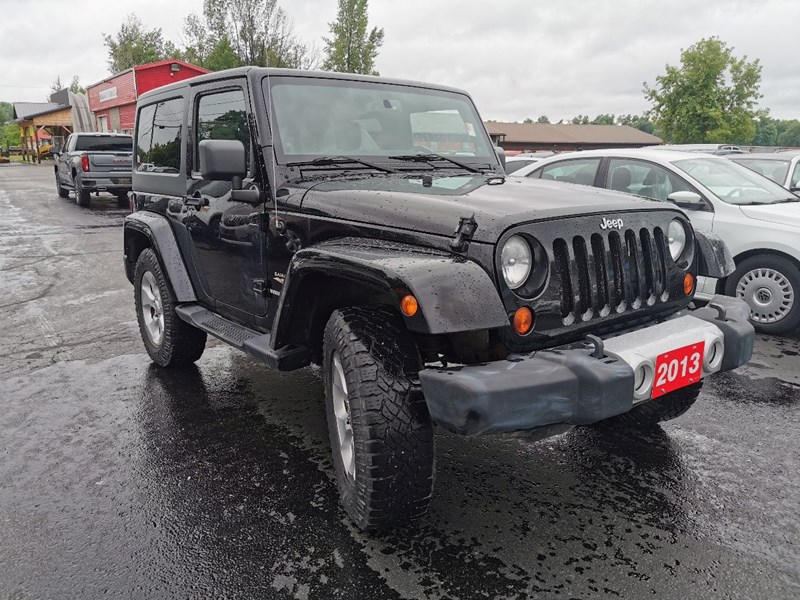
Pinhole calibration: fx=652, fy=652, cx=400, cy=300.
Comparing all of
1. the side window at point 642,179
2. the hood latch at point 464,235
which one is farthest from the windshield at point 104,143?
the hood latch at point 464,235

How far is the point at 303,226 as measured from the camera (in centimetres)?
321

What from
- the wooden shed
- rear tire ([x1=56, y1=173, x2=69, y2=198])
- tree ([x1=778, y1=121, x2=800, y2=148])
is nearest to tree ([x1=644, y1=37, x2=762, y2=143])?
rear tire ([x1=56, y1=173, x2=69, y2=198])

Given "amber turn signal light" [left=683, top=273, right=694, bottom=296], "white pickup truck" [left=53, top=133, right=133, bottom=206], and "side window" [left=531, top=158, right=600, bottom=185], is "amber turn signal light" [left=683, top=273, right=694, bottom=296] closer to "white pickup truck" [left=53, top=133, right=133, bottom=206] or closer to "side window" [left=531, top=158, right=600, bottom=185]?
"side window" [left=531, top=158, right=600, bottom=185]

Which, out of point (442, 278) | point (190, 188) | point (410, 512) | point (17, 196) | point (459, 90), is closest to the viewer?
point (442, 278)

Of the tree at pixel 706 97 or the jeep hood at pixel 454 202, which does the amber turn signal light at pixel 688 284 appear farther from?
the tree at pixel 706 97

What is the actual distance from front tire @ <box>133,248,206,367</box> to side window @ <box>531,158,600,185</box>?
4.12m

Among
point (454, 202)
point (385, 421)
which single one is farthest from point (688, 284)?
point (385, 421)

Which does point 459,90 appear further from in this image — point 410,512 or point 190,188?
point 410,512

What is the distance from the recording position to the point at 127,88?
31609 mm

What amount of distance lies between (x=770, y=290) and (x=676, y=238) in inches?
125

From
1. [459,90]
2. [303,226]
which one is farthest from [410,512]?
[459,90]

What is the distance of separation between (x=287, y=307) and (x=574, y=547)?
5.39 feet

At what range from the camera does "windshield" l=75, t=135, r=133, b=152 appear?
1742 centimetres

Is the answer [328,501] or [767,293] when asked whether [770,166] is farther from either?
[328,501]
